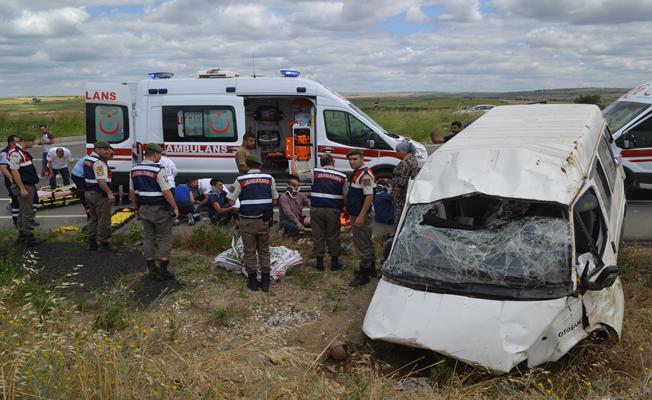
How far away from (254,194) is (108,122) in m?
6.14

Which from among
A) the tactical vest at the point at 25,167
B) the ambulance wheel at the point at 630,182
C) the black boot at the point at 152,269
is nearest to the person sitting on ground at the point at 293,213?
the black boot at the point at 152,269

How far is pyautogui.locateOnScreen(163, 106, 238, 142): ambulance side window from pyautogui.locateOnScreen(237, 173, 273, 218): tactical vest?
477 centimetres

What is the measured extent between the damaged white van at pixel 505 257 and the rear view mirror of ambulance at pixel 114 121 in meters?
7.48

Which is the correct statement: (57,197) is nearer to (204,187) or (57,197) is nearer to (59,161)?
(59,161)

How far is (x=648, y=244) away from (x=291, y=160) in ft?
21.6

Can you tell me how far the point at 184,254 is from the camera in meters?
8.06

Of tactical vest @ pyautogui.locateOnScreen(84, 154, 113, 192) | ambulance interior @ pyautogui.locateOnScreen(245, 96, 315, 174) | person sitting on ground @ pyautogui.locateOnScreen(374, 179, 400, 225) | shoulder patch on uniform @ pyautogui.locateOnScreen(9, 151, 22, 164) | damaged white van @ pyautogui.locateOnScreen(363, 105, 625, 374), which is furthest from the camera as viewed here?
ambulance interior @ pyautogui.locateOnScreen(245, 96, 315, 174)

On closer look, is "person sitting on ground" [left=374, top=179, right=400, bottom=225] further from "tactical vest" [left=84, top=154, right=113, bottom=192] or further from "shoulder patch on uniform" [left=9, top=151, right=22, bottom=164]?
"shoulder patch on uniform" [left=9, top=151, right=22, bottom=164]

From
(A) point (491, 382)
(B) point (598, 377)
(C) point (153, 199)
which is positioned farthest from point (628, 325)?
(C) point (153, 199)

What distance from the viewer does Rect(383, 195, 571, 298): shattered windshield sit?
4.49m

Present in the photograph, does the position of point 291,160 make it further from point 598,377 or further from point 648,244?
point 598,377

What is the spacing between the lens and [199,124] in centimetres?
1113

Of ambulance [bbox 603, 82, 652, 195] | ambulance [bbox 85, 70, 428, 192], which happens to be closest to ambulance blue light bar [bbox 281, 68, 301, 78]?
ambulance [bbox 85, 70, 428, 192]

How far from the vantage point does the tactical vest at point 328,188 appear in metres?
7.04
